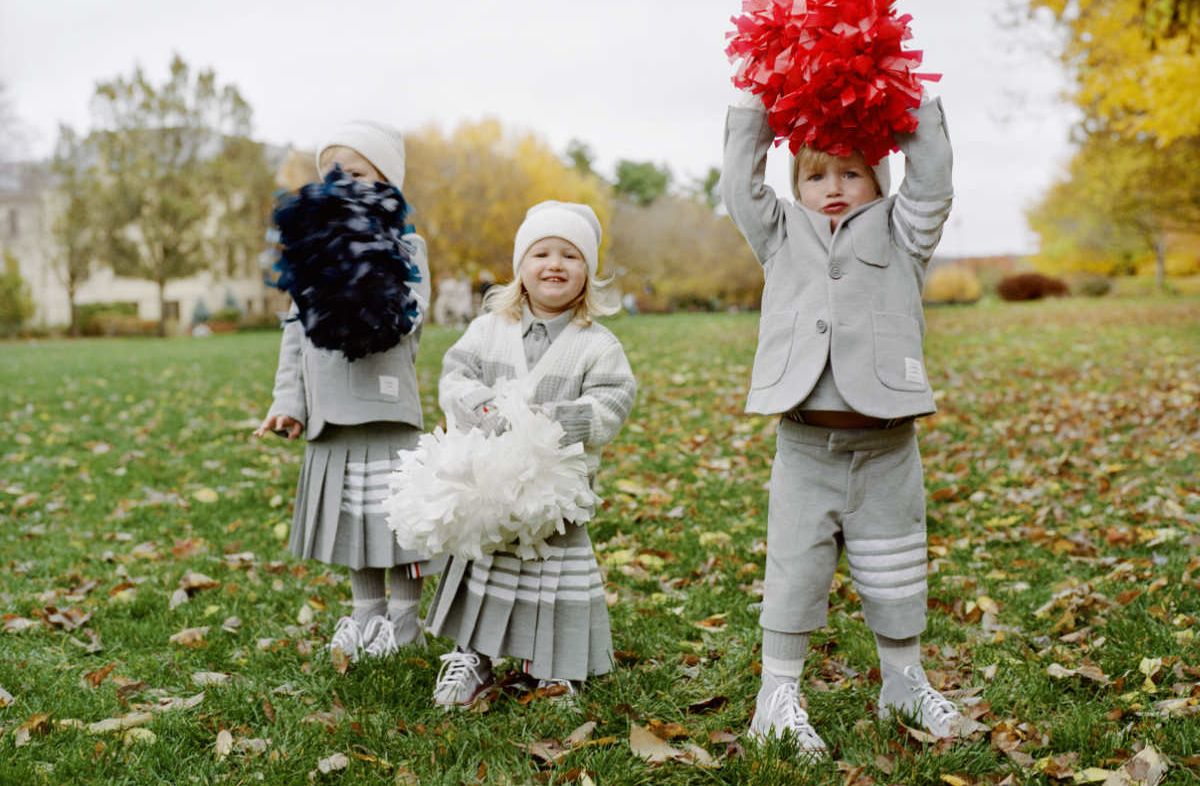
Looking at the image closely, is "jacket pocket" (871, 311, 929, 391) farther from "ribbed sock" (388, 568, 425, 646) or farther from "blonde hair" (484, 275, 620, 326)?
"ribbed sock" (388, 568, 425, 646)

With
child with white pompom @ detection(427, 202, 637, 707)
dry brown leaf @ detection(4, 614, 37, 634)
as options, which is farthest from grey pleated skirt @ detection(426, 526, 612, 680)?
dry brown leaf @ detection(4, 614, 37, 634)

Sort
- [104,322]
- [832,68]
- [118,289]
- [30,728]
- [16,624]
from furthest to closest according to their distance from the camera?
[118,289]
[104,322]
[16,624]
[30,728]
[832,68]

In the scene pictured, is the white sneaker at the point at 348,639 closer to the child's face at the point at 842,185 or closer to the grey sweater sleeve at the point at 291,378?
the grey sweater sleeve at the point at 291,378

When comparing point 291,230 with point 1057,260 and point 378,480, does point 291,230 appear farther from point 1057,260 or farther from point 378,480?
point 1057,260

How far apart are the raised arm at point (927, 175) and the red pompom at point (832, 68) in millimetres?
50

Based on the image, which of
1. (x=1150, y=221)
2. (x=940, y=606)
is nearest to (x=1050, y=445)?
(x=940, y=606)

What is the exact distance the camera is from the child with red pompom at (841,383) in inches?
106

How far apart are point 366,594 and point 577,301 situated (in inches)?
57.4

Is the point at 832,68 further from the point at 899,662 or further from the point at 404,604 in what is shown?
the point at 404,604

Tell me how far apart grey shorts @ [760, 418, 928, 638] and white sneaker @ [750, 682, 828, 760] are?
201 mm

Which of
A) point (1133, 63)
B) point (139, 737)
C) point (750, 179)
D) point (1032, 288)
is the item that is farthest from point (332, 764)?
point (1032, 288)

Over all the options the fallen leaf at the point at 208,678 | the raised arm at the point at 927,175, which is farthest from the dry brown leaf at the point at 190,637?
the raised arm at the point at 927,175

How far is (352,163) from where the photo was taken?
3.64m

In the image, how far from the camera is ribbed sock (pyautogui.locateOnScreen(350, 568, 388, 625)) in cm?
375
